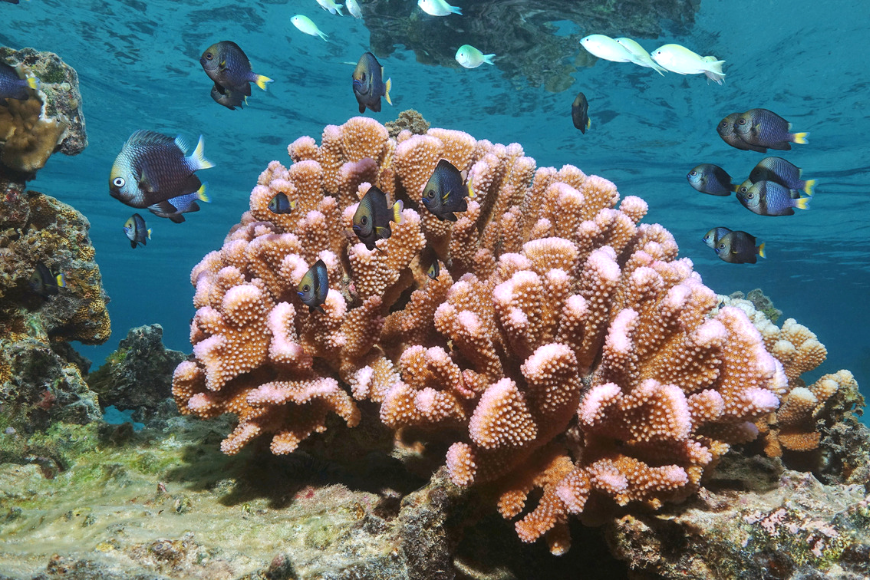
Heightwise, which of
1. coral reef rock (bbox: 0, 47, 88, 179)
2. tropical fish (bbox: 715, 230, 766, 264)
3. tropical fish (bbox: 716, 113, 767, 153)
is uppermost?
tropical fish (bbox: 716, 113, 767, 153)

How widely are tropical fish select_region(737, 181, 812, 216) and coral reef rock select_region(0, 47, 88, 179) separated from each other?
6767 mm

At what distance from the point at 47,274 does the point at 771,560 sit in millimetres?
6300

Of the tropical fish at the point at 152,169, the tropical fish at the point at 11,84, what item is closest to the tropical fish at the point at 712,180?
the tropical fish at the point at 152,169

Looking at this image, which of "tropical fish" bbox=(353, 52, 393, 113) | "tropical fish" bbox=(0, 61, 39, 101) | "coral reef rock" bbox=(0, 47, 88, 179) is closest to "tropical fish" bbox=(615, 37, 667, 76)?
"tropical fish" bbox=(353, 52, 393, 113)

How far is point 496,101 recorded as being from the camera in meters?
17.7

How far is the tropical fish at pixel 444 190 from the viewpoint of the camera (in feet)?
7.77

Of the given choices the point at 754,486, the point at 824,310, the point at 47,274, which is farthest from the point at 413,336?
the point at 824,310

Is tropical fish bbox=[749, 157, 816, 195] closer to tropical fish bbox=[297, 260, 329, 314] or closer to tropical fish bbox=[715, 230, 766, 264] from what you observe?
tropical fish bbox=[715, 230, 766, 264]

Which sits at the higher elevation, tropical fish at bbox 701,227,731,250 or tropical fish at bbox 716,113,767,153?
tropical fish at bbox 716,113,767,153

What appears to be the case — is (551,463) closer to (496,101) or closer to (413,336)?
(413,336)

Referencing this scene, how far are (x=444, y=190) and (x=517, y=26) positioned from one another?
13275 mm

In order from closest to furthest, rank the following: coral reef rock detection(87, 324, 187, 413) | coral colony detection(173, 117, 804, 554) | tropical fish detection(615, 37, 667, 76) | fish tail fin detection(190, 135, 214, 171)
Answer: coral colony detection(173, 117, 804, 554) → fish tail fin detection(190, 135, 214, 171) → tropical fish detection(615, 37, 667, 76) → coral reef rock detection(87, 324, 187, 413)

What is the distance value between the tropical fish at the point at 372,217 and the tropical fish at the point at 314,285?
0.94 ft

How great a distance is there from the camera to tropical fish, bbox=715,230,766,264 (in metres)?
4.25
